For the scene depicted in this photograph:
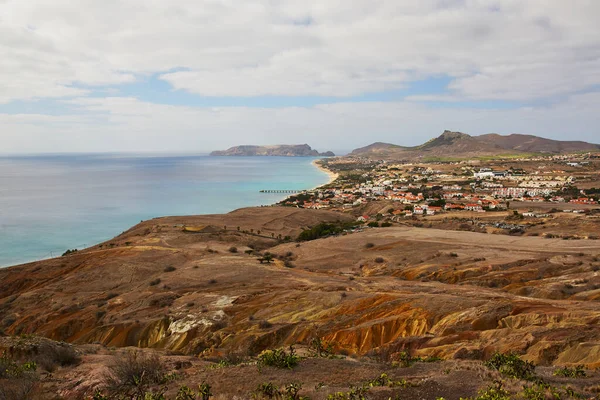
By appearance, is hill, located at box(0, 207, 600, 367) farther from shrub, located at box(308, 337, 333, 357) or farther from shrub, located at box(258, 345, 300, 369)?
shrub, located at box(258, 345, 300, 369)

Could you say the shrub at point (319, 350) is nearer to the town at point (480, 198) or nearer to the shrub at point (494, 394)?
the shrub at point (494, 394)

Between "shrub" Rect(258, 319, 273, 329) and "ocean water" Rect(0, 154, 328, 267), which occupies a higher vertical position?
"shrub" Rect(258, 319, 273, 329)

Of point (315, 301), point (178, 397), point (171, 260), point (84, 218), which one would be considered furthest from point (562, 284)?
point (84, 218)

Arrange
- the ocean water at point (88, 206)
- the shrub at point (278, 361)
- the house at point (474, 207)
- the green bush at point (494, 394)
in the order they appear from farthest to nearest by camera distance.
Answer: the house at point (474, 207), the ocean water at point (88, 206), the shrub at point (278, 361), the green bush at point (494, 394)

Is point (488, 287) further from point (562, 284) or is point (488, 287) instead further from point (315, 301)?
point (315, 301)

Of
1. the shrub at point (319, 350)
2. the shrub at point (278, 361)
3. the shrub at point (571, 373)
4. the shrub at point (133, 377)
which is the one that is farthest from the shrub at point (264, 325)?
the shrub at point (571, 373)

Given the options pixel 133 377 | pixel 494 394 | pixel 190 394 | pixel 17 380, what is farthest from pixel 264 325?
pixel 494 394

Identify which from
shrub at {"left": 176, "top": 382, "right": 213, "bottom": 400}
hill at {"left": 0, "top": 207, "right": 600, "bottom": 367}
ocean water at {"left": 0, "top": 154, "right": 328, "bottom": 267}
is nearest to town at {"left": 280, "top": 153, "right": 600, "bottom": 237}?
hill at {"left": 0, "top": 207, "right": 600, "bottom": 367}

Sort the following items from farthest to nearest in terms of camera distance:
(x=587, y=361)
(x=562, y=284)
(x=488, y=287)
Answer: (x=488, y=287) → (x=562, y=284) → (x=587, y=361)
